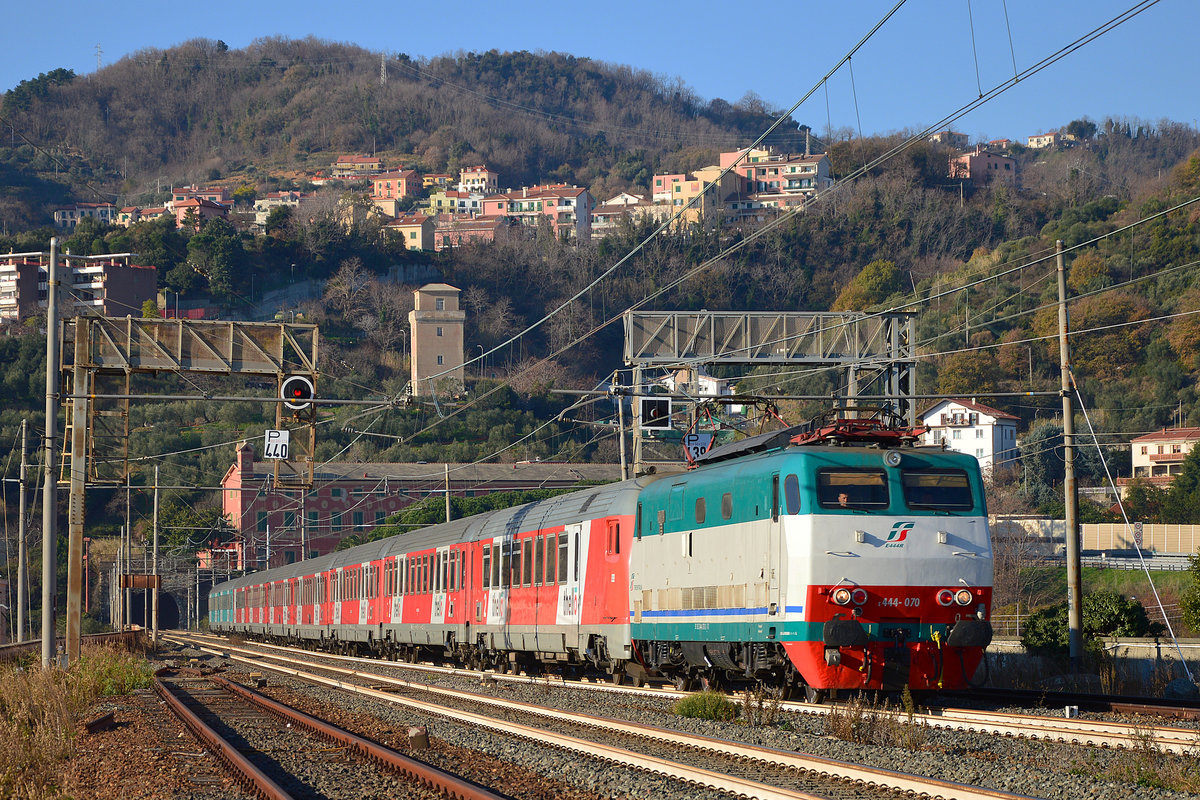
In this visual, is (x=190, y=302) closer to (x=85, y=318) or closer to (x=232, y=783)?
(x=85, y=318)

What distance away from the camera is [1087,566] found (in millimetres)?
68688

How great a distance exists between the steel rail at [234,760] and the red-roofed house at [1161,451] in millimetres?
82379

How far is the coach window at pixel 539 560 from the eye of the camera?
85.4 feet

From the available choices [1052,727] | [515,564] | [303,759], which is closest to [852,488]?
[1052,727]

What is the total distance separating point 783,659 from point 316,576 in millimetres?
35118

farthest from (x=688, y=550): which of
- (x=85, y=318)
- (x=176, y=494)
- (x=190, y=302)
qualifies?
(x=190, y=302)

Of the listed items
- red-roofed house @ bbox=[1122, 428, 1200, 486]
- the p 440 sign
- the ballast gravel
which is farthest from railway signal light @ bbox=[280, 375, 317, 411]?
red-roofed house @ bbox=[1122, 428, 1200, 486]

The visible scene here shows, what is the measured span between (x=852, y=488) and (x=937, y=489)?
1237 millimetres

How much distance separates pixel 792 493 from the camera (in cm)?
1664

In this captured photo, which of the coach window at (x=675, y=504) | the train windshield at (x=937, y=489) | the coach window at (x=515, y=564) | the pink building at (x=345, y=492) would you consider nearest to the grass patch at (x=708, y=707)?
the train windshield at (x=937, y=489)

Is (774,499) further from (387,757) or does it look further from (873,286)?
(873,286)

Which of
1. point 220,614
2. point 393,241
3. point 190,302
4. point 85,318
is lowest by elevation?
point 220,614

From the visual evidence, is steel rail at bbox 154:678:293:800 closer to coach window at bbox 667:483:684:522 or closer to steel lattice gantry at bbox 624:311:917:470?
coach window at bbox 667:483:684:522

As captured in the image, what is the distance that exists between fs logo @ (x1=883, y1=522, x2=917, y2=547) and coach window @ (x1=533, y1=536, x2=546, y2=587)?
1057 centimetres
